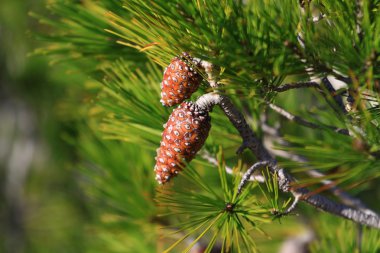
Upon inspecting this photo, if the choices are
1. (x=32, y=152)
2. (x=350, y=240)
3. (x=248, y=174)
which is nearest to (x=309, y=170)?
(x=350, y=240)

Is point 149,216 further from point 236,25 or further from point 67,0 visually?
point 236,25

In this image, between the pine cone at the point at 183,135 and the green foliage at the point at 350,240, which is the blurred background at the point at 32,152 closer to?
the green foliage at the point at 350,240

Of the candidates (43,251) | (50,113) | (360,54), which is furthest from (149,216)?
(43,251)

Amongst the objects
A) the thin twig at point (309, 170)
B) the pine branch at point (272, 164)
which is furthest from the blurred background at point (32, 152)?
the pine branch at point (272, 164)

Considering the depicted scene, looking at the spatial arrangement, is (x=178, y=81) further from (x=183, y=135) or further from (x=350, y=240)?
(x=350, y=240)

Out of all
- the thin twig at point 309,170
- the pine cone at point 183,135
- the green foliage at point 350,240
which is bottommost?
the green foliage at point 350,240

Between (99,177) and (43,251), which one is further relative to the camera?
(43,251)
